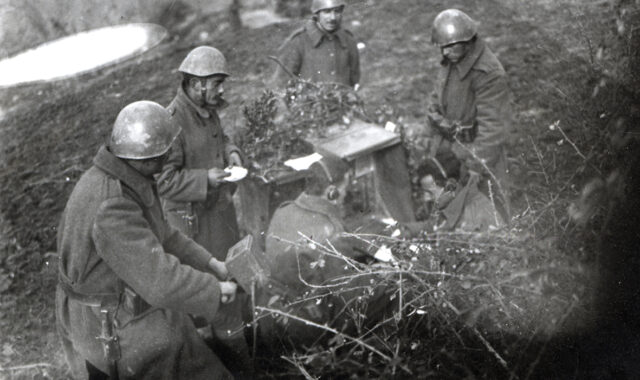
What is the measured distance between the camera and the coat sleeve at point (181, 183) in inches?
202

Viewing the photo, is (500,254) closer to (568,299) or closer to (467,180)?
(568,299)

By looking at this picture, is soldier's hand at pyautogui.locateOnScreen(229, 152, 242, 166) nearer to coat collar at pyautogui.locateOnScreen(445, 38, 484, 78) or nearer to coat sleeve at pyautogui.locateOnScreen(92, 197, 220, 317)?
coat sleeve at pyautogui.locateOnScreen(92, 197, 220, 317)

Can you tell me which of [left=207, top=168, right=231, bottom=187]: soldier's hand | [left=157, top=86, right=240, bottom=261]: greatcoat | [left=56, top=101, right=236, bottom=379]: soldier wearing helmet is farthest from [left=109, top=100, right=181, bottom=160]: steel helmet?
[left=207, top=168, right=231, bottom=187]: soldier's hand

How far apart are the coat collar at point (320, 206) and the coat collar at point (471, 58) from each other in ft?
7.15

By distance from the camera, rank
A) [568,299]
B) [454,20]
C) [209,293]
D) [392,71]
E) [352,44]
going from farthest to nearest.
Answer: [392,71]
[352,44]
[454,20]
[209,293]
[568,299]

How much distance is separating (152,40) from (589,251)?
33.5 ft

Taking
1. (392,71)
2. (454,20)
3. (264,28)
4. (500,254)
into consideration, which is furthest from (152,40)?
(500,254)

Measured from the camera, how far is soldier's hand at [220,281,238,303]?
3.97 meters

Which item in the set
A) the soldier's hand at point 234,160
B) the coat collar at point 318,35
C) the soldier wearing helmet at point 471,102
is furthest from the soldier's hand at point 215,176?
the coat collar at point 318,35

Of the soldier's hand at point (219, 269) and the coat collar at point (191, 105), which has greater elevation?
the coat collar at point (191, 105)

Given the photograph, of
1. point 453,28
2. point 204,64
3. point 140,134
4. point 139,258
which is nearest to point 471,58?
point 453,28

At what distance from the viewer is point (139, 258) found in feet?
11.4

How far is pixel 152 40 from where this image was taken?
12.1 meters

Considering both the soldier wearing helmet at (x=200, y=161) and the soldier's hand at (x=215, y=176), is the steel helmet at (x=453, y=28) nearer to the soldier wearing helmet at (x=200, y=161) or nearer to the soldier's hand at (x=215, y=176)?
the soldier wearing helmet at (x=200, y=161)
